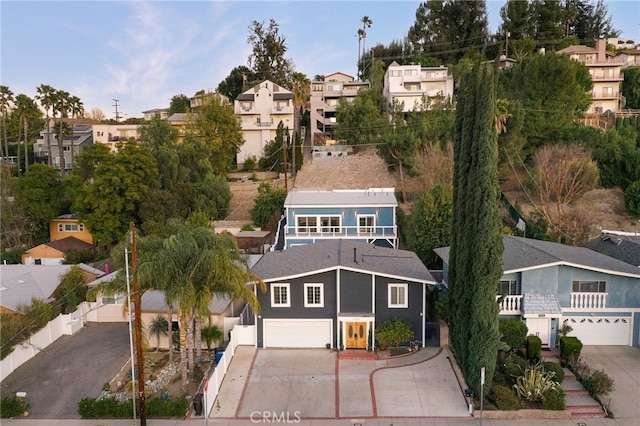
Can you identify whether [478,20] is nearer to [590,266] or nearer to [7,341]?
[590,266]

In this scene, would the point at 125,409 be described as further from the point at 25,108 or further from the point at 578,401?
the point at 25,108

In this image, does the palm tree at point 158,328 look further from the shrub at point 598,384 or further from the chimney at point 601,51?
the chimney at point 601,51

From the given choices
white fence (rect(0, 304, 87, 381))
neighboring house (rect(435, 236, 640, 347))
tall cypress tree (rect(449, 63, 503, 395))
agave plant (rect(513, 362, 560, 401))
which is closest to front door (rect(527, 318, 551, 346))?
neighboring house (rect(435, 236, 640, 347))

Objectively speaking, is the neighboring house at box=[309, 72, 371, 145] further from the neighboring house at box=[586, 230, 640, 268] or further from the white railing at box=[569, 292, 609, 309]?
the white railing at box=[569, 292, 609, 309]

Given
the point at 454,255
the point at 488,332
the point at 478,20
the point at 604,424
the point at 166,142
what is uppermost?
the point at 478,20

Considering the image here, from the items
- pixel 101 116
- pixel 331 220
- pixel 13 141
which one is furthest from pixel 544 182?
pixel 101 116
